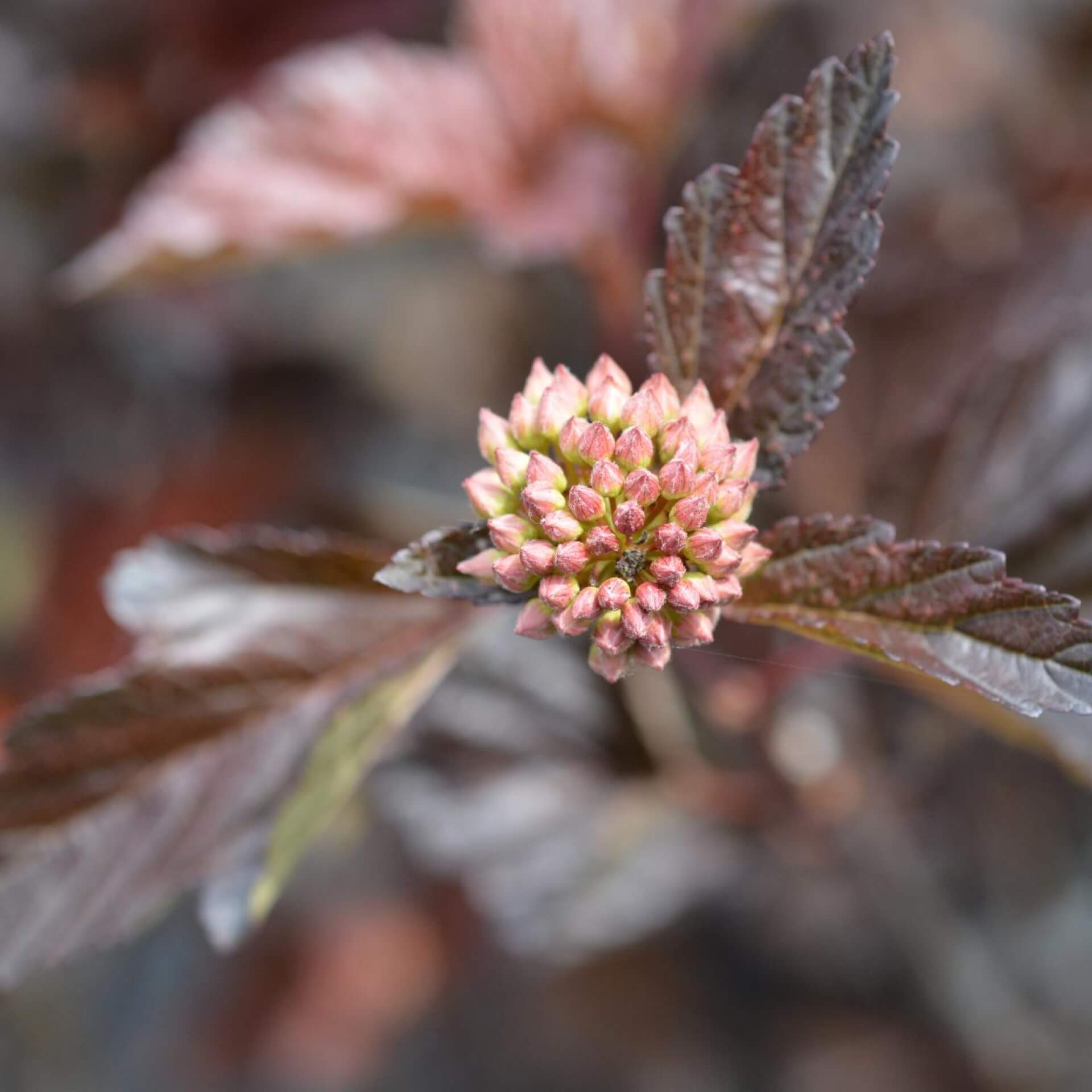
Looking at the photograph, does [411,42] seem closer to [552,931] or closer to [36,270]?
[36,270]

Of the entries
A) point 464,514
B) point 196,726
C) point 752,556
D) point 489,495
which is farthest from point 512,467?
point 464,514

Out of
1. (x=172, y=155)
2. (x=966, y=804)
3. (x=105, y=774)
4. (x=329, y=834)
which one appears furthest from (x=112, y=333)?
(x=966, y=804)

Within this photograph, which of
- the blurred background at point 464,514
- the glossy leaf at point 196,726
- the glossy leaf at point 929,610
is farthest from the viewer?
the blurred background at point 464,514

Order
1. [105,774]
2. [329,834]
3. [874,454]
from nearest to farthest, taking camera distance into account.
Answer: [105,774], [874,454], [329,834]

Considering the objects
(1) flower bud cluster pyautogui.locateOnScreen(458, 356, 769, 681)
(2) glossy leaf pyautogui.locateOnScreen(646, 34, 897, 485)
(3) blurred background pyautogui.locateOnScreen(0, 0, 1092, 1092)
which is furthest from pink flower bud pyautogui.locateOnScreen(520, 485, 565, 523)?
(3) blurred background pyautogui.locateOnScreen(0, 0, 1092, 1092)

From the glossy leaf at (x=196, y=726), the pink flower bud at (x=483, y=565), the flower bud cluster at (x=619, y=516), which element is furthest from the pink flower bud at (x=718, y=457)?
the glossy leaf at (x=196, y=726)

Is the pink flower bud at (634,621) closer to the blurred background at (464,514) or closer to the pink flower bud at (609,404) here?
the pink flower bud at (609,404)

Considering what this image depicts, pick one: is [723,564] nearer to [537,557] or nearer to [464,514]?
[537,557]
